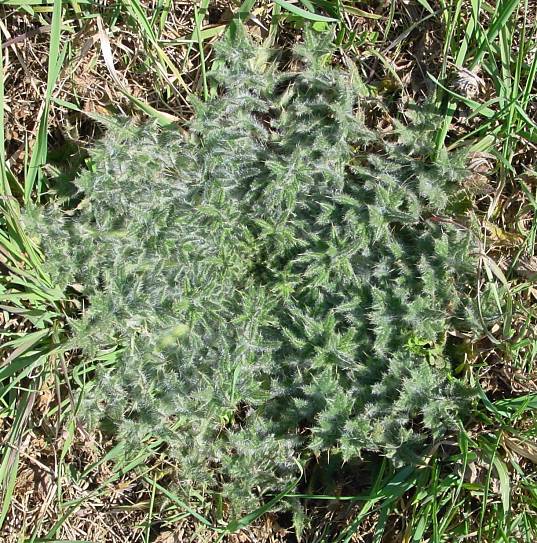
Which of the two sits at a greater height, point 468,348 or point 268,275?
point 268,275

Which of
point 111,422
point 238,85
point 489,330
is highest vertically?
point 238,85

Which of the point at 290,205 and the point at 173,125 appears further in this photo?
the point at 173,125

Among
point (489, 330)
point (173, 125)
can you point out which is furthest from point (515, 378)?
point (173, 125)

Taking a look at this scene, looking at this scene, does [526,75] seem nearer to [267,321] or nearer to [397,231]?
[397,231]
